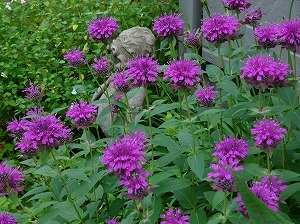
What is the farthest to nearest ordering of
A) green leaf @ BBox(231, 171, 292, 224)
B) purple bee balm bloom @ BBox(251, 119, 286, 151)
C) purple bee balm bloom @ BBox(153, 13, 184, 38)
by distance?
purple bee balm bloom @ BBox(153, 13, 184, 38) < purple bee balm bloom @ BBox(251, 119, 286, 151) < green leaf @ BBox(231, 171, 292, 224)

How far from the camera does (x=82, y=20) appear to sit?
4.46 meters

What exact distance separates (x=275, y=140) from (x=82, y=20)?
3.24 metres

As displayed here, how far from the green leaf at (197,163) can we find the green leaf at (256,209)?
0.90m

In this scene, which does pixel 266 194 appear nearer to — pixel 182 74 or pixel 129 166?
pixel 129 166

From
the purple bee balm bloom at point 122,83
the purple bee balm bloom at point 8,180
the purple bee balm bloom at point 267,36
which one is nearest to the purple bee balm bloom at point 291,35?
the purple bee balm bloom at point 267,36

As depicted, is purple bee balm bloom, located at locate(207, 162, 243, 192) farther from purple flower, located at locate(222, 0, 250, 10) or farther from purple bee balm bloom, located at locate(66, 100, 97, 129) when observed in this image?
purple flower, located at locate(222, 0, 250, 10)

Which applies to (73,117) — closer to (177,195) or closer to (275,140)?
(177,195)

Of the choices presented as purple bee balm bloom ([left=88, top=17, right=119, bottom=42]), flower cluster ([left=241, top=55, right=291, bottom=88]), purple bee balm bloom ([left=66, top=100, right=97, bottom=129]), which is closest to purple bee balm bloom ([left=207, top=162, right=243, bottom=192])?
flower cluster ([left=241, top=55, right=291, bottom=88])

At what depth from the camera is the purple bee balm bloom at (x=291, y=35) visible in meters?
1.82

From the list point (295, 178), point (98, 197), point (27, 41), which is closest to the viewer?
point (295, 178)

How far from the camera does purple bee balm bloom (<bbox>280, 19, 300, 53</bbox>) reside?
182cm

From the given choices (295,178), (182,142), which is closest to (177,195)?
(182,142)

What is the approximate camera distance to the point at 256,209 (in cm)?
71

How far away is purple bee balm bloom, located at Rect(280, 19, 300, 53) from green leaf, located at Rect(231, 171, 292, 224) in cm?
124
